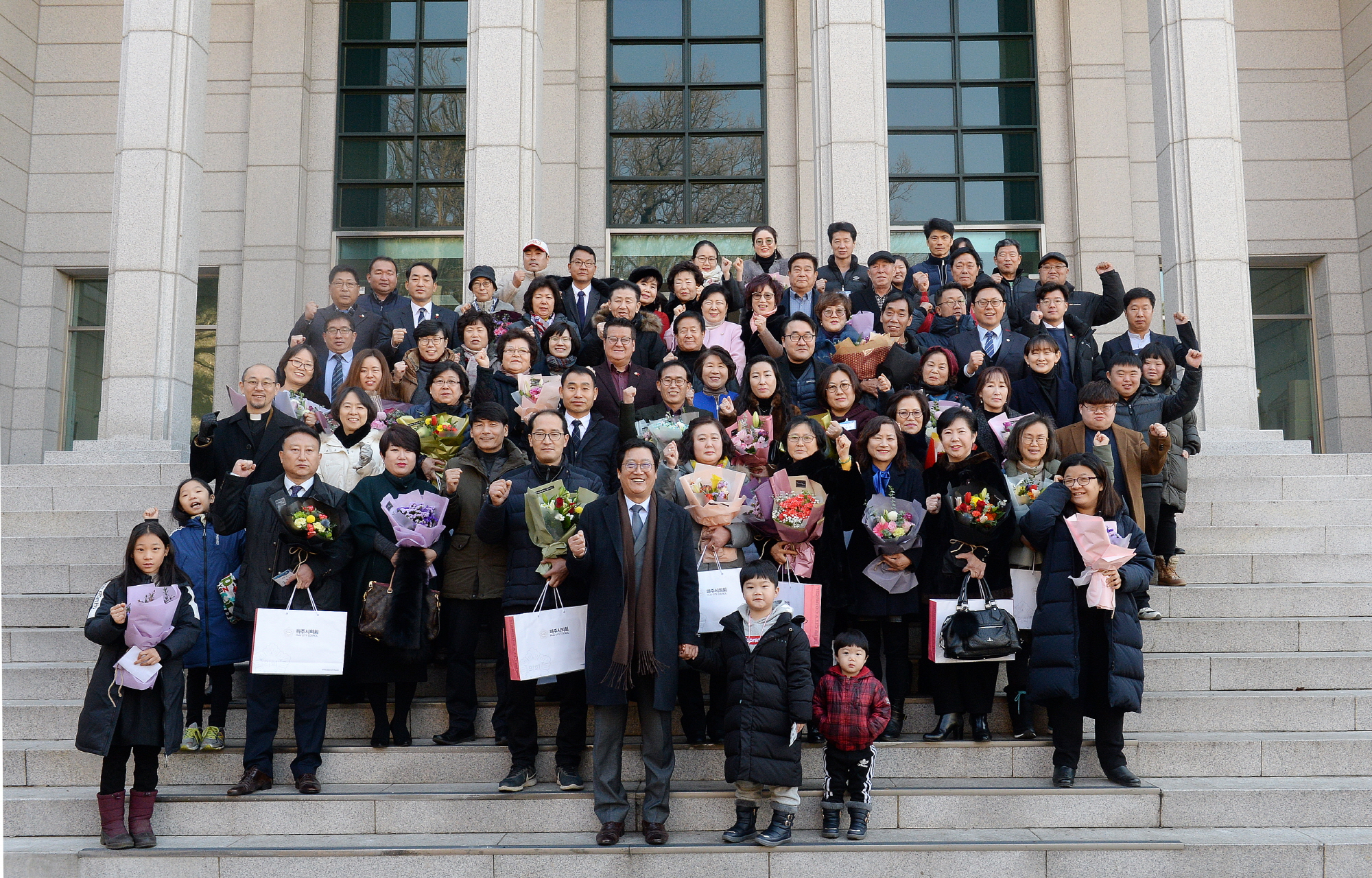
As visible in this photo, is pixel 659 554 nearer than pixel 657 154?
Yes

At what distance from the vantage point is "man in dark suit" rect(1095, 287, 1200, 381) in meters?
9.54

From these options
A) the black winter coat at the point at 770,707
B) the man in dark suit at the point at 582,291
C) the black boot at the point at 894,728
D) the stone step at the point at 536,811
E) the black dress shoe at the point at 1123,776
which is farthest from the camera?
the man in dark suit at the point at 582,291

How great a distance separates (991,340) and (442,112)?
10.6m

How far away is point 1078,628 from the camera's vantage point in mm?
6875

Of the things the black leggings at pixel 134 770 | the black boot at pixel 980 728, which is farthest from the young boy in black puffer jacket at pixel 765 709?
the black leggings at pixel 134 770

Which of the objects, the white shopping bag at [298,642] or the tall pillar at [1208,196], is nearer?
the white shopping bag at [298,642]

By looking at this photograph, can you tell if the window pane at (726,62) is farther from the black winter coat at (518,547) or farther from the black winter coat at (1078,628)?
the black winter coat at (1078,628)

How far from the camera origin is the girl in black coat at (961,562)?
23.8ft

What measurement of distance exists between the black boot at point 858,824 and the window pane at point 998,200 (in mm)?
12010

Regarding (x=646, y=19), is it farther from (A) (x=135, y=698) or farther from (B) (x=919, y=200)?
(A) (x=135, y=698)


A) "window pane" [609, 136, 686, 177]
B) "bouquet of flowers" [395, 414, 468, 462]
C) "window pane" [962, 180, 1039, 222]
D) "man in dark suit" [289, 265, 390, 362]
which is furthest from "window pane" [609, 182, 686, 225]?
"bouquet of flowers" [395, 414, 468, 462]

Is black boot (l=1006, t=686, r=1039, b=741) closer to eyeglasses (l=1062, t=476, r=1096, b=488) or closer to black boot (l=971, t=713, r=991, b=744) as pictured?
black boot (l=971, t=713, r=991, b=744)

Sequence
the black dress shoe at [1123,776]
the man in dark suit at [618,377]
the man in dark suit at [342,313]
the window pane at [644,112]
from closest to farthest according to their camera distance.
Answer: the black dress shoe at [1123,776], the man in dark suit at [618,377], the man in dark suit at [342,313], the window pane at [644,112]

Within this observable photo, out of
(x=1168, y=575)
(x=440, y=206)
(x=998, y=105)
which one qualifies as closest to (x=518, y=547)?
(x=1168, y=575)
